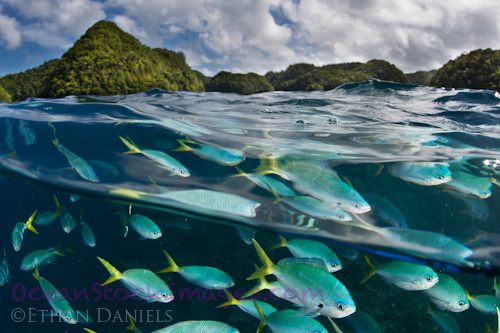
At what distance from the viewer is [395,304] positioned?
5824 millimetres

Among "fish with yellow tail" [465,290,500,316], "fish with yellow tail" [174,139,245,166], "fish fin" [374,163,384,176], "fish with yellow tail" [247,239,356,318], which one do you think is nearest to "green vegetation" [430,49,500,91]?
"fish fin" [374,163,384,176]

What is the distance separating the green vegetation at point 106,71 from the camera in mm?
15586

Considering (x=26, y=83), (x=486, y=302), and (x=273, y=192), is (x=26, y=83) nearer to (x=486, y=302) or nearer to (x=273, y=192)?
(x=273, y=192)

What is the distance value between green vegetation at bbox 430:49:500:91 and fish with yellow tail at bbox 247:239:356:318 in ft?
83.9

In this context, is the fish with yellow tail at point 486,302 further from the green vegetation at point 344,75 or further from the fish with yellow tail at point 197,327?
the green vegetation at point 344,75

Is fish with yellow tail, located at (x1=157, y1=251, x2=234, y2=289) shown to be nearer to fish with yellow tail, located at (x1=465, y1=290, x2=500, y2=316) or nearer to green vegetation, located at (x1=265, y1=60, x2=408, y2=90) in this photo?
fish with yellow tail, located at (x1=465, y1=290, x2=500, y2=316)

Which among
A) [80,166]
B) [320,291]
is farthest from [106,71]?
[320,291]

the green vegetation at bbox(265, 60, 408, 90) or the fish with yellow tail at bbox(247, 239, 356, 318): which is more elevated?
the green vegetation at bbox(265, 60, 408, 90)

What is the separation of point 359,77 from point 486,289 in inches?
802

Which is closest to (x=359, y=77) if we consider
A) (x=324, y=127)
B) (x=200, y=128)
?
(x=324, y=127)

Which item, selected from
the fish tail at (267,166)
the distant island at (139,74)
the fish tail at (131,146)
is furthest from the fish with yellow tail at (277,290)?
the distant island at (139,74)

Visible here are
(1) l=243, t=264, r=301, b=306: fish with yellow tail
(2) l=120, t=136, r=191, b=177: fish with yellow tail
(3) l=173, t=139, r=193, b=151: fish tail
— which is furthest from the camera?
(3) l=173, t=139, r=193, b=151: fish tail

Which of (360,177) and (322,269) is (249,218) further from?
(360,177)

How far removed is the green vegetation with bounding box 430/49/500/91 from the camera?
20562 mm
